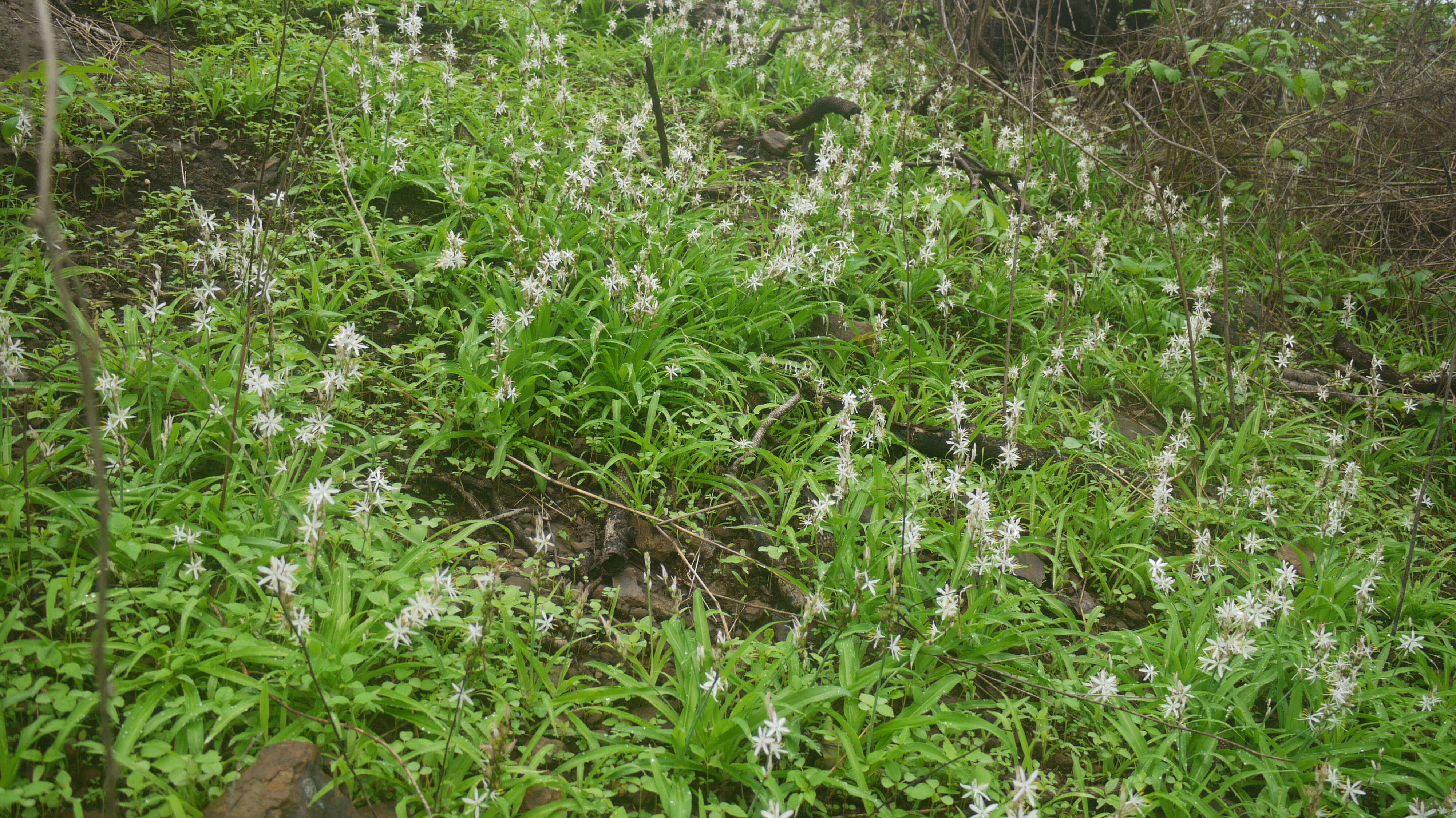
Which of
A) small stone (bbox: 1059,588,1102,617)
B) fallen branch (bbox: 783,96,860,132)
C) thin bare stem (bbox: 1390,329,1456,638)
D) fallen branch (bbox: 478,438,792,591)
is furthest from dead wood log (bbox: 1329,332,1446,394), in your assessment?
fallen branch (bbox: 478,438,792,591)

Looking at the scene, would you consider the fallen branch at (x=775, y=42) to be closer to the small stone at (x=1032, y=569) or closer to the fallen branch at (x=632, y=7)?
the fallen branch at (x=632, y=7)

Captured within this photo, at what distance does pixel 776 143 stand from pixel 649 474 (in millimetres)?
4076

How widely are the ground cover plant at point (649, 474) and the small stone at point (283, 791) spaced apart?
0.21ft

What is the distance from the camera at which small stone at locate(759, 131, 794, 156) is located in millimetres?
6141

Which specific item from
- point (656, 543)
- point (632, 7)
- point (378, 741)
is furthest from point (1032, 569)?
point (632, 7)

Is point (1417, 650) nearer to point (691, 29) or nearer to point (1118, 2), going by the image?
point (1118, 2)

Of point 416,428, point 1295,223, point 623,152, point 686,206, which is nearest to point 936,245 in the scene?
point 686,206

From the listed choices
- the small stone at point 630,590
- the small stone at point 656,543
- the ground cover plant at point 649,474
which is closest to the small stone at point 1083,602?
the ground cover plant at point 649,474

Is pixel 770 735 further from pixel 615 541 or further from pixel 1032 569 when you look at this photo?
pixel 1032 569

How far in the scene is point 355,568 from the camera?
2271 mm

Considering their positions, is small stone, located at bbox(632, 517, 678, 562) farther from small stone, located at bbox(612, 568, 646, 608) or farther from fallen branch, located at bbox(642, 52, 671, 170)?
fallen branch, located at bbox(642, 52, 671, 170)

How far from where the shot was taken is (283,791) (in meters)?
1.66

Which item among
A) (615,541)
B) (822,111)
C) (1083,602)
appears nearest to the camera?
(615,541)

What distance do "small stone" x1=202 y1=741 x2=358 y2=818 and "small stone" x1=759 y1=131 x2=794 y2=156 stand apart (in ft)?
17.8
